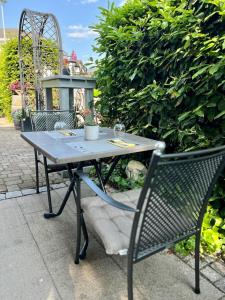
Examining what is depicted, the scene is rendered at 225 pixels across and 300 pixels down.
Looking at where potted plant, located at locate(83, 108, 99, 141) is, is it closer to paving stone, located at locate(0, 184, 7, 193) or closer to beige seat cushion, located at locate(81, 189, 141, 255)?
beige seat cushion, located at locate(81, 189, 141, 255)

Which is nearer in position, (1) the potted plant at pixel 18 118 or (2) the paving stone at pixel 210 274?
(2) the paving stone at pixel 210 274

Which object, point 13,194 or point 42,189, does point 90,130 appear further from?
point 13,194

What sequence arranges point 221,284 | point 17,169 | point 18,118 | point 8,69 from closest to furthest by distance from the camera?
point 221,284, point 17,169, point 18,118, point 8,69

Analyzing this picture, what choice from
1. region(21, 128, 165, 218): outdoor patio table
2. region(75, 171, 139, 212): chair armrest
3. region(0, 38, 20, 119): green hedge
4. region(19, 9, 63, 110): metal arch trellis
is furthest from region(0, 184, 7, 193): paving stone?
region(0, 38, 20, 119): green hedge

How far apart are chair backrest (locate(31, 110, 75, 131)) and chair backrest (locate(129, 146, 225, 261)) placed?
207 cm

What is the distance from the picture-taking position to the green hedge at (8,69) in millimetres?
7488

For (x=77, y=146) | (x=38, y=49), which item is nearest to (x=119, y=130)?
(x=77, y=146)

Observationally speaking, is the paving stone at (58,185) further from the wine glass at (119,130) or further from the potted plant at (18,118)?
the potted plant at (18,118)

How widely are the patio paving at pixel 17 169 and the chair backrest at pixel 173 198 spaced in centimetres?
199

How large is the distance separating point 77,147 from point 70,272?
32.3 inches

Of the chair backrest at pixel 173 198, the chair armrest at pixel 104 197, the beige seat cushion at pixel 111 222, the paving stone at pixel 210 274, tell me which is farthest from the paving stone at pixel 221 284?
the chair armrest at pixel 104 197

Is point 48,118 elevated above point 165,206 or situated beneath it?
elevated above

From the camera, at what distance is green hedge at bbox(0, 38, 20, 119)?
749 centimetres

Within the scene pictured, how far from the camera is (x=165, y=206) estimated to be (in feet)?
3.62
